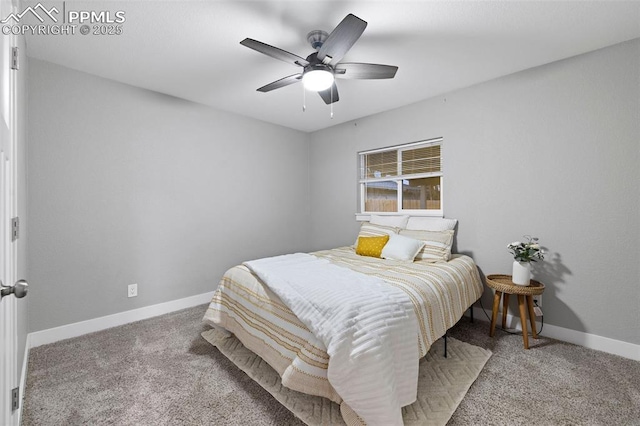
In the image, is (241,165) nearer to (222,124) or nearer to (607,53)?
(222,124)

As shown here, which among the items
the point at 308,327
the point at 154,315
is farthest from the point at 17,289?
the point at 154,315

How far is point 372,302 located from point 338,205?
277 cm

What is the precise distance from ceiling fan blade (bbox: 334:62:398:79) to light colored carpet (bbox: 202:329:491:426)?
216 centimetres

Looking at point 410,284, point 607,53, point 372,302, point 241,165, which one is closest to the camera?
point 372,302

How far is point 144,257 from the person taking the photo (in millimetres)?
2990

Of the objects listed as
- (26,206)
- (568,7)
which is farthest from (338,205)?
(26,206)

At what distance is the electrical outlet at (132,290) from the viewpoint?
2887 mm

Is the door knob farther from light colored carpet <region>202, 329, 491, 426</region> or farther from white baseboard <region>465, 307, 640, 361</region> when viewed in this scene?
white baseboard <region>465, 307, 640, 361</region>

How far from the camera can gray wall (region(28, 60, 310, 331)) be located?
8.02ft

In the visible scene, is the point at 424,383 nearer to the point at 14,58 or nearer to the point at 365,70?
the point at 365,70

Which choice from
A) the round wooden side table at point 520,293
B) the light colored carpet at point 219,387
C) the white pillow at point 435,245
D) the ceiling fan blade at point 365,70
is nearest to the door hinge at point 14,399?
the light colored carpet at point 219,387

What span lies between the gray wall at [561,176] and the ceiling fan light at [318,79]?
1.72m

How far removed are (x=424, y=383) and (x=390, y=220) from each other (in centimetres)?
194

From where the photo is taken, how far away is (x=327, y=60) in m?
2.08
